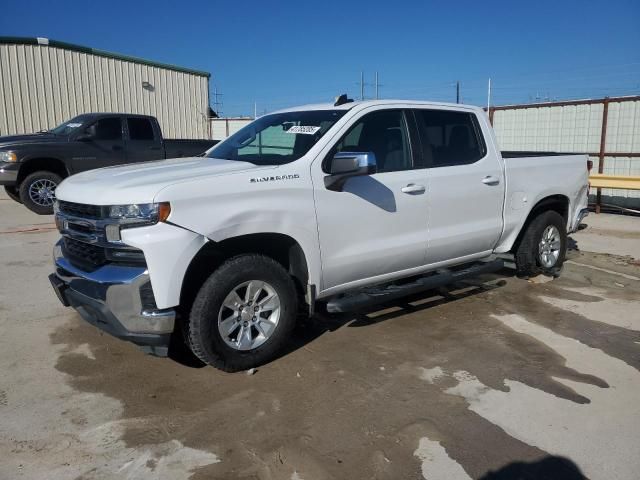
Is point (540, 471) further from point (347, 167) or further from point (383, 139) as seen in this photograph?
point (383, 139)

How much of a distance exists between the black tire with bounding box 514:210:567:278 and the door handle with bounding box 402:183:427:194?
1955mm

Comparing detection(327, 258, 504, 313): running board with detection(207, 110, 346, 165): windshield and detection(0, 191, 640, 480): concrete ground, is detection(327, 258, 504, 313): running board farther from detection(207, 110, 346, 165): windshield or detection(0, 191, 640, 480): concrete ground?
detection(207, 110, 346, 165): windshield

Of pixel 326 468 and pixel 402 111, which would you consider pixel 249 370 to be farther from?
pixel 402 111

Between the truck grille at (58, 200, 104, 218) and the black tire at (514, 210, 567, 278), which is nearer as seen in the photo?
the truck grille at (58, 200, 104, 218)

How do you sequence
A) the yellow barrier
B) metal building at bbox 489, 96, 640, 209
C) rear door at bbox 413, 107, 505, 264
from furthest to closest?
metal building at bbox 489, 96, 640, 209
the yellow barrier
rear door at bbox 413, 107, 505, 264

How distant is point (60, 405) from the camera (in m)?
3.54

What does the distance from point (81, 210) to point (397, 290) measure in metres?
2.53

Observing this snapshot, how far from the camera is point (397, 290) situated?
4676mm

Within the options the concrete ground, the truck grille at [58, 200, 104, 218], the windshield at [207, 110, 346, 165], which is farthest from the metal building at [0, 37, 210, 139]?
the truck grille at [58, 200, 104, 218]

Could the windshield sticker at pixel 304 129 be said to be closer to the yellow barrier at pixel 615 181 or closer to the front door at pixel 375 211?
the front door at pixel 375 211

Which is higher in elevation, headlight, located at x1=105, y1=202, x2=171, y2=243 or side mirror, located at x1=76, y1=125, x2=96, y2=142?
side mirror, located at x1=76, y1=125, x2=96, y2=142

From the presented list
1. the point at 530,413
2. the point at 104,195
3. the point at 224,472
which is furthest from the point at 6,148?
the point at 530,413

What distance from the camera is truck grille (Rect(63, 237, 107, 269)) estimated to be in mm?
3693

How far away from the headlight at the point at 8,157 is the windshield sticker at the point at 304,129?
25.0ft
